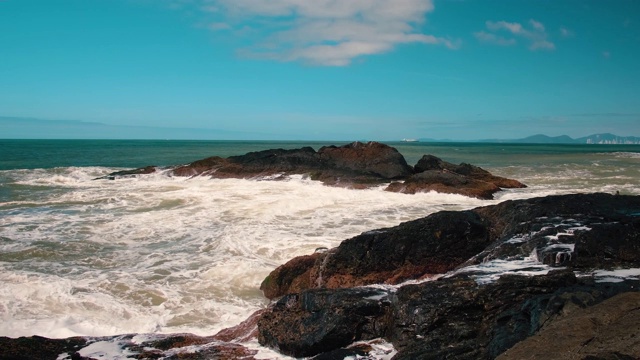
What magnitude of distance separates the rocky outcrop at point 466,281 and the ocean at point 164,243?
175 cm

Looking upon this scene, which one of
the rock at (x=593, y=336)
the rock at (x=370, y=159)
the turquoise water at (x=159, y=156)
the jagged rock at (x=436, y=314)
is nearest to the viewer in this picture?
the rock at (x=593, y=336)

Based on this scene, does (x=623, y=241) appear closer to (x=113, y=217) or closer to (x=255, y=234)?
(x=255, y=234)

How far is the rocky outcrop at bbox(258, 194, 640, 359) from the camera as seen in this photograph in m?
4.85

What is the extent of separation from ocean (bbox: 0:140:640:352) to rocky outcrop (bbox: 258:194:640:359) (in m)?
1.75

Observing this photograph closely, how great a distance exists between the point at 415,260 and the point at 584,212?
160 inches

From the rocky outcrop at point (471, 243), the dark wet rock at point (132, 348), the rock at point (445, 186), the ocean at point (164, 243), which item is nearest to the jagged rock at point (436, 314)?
the dark wet rock at point (132, 348)

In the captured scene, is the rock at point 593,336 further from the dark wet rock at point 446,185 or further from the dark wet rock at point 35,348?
the dark wet rock at point 446,185

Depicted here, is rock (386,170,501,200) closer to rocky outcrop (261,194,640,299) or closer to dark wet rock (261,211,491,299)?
rocky outcrop (261,194,640,299)

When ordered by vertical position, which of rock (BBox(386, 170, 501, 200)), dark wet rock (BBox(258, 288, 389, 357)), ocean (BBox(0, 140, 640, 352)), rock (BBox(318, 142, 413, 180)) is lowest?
ocean (BBox(0, 140, 640, 352))

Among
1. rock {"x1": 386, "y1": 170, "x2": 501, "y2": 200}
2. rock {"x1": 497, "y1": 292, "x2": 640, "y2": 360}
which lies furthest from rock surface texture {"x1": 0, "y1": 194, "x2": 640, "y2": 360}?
rock {"x1": 386, "y1": 170, "x2": 501, "y2": 200}

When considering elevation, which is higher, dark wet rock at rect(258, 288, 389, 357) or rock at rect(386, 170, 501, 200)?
rock at rect(386, 170, 501, 200)

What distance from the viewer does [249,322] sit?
761cm

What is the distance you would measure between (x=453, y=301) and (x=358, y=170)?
2226 cm

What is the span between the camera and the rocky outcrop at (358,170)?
22609mm
